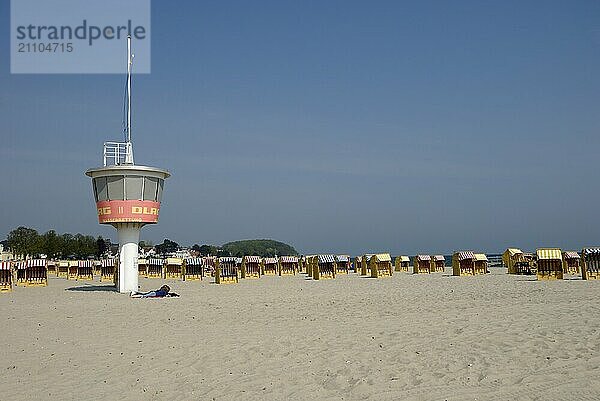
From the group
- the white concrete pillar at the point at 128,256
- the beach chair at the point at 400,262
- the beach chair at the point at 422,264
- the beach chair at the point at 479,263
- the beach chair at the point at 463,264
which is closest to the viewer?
the white concrete pillar at the point at 128,256

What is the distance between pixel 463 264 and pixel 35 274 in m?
20.7

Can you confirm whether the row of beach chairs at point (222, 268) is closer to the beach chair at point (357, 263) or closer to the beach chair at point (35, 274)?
the beach chair at point (357, 263)

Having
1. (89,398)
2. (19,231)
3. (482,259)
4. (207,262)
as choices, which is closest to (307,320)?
(89,398)

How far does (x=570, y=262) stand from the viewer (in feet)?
96.9

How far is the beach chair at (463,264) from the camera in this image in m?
30.6

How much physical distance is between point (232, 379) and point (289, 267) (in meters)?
33.2

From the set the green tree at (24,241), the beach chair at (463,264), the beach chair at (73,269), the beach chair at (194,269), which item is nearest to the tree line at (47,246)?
the green tree at (24,241)

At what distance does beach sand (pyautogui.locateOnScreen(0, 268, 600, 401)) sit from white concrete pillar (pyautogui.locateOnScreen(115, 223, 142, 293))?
30.8ft

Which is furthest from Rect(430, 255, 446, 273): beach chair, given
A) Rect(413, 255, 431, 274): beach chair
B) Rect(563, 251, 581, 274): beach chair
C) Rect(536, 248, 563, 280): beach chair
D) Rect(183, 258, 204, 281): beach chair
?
Rect(183, 258, 204, 281): beach chair

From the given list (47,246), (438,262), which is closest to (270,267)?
(438,262)

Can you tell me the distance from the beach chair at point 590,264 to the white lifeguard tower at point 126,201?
55.4 feet

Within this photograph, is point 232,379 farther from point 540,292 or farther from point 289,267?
point 289,267

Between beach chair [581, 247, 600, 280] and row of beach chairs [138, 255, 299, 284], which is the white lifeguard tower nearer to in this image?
row of beach chairs [138, 255, 299, 284]

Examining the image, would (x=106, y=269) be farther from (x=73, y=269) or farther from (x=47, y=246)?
(x=47, y=246)
